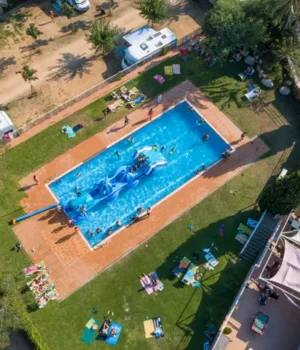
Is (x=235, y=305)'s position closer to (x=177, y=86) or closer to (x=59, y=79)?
(x=177, y=86)

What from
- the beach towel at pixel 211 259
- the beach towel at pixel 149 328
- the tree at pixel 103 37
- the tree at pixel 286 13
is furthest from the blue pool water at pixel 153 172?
the tree at pixel 286 13

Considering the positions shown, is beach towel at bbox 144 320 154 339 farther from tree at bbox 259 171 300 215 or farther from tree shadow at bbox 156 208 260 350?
tree at bbox 259 171 300 215

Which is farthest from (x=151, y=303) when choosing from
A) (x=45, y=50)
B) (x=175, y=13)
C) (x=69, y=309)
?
(x=175, y=13)

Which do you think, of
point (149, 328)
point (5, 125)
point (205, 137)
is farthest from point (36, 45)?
point (149, 328)

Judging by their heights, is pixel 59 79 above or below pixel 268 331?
above

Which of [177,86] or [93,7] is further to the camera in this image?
[93,7]

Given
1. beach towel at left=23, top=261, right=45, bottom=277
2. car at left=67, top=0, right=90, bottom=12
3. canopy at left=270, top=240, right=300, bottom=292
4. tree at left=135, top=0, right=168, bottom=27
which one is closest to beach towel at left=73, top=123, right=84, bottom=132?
beach towel at left=23, top=261, right=45, bottom=277

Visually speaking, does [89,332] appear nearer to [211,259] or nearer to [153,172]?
[211,259]

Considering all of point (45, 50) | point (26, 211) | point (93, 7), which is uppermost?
point (93, 7)
